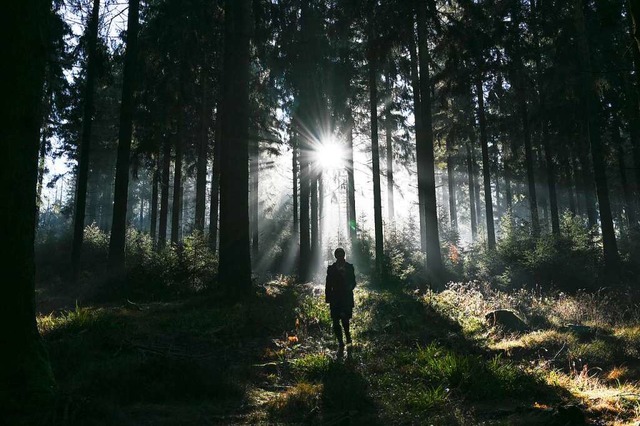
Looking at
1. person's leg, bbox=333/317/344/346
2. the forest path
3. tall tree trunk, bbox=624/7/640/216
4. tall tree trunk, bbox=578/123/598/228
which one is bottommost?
the forest path

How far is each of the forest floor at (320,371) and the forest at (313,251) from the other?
0.14 feet

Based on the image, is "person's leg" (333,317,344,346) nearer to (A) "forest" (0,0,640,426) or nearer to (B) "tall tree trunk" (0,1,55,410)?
(A) "forest" (0,0,640,426)

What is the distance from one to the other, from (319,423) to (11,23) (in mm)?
5465

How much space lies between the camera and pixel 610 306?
11.6m

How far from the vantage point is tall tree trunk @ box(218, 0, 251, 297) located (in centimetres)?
1173

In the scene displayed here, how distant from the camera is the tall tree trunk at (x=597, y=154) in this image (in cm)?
1609

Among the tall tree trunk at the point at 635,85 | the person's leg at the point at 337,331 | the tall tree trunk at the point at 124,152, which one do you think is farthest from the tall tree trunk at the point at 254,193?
the tall tree trunk at the point at 635,85

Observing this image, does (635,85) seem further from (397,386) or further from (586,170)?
(586,170)

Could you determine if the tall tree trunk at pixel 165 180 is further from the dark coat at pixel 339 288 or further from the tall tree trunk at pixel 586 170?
the tall tree trunk at pixel 586 170

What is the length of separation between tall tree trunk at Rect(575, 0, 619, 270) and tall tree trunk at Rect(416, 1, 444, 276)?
624cm

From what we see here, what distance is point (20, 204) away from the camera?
4.52 m

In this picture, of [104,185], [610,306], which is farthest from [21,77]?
[104,185]

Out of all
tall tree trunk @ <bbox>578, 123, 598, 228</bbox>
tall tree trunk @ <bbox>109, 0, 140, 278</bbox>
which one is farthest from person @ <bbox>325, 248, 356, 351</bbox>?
tall tree trunk @ <bbox>578, 123, 598, 228</bbox>

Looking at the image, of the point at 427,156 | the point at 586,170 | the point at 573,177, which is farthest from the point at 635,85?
the point at 573,177
